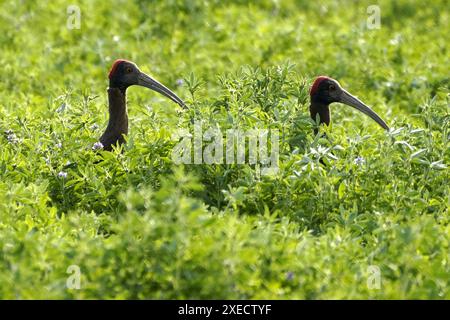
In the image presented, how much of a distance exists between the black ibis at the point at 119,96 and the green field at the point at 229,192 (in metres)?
0.16

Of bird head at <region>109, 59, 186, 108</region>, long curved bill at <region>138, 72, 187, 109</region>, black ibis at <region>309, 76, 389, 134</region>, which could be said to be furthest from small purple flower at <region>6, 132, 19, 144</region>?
black ibis at <region>309, 76, 389, 134</region>

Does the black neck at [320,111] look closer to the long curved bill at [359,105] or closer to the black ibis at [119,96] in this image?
the long curved bill at [359,105]

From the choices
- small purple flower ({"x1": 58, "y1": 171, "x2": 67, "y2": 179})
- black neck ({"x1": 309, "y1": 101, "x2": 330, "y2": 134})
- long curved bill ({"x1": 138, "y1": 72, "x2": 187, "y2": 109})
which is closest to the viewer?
small purple flower ({"x1": 58, "y1": 171, "x2": 67, "y2": 179})

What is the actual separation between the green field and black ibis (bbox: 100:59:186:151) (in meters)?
0.16

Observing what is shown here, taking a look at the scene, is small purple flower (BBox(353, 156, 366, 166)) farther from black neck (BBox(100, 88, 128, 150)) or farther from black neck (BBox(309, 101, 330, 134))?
black neck (BBox(100, 88, 128, 150))

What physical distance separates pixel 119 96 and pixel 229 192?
209 centimetres

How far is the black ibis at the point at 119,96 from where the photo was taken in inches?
361

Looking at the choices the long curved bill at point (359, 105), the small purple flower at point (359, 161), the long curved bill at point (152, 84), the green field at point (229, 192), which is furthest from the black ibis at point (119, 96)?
the small purple flower at point (359, 161)

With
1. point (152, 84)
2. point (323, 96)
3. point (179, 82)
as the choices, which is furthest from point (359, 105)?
point (179, 82)

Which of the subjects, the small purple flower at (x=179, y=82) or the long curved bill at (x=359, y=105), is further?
the small purple flower at (x=179, y=82)

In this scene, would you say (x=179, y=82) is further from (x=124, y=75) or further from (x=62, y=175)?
(x=62, y=175)

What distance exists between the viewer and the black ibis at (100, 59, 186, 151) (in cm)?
916
